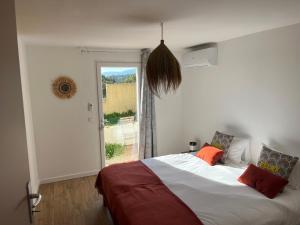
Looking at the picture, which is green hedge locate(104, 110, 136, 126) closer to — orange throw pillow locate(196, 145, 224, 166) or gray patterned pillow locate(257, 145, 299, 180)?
orange throw pillow locate(196, 145, 224, 166)

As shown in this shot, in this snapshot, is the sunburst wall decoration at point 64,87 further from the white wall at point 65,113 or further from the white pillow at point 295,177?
the white pillow at point 295,177

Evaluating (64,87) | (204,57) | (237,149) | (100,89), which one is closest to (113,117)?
(100,89)

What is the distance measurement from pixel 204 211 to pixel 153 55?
1489 mm

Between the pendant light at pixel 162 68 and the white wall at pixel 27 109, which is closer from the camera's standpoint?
the pendant light at pixel 162 68

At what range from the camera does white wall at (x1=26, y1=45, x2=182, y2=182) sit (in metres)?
3.79

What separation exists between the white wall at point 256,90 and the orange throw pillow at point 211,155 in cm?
48

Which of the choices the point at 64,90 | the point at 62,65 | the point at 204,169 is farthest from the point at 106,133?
the point at 204,169

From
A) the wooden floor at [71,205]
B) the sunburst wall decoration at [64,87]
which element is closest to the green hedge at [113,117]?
the sunburst wall decoration at [64,87]

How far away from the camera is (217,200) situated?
2.31 meters

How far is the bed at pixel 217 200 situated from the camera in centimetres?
206

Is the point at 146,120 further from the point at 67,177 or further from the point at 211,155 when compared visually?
the point at 67,177

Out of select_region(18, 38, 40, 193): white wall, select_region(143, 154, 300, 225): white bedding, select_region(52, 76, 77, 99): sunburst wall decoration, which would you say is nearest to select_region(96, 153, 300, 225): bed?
select_region(143, 154, 300, 225): white bedding

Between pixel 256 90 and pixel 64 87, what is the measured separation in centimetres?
295

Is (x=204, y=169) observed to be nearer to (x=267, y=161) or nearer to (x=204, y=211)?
(x=267, y=161)
